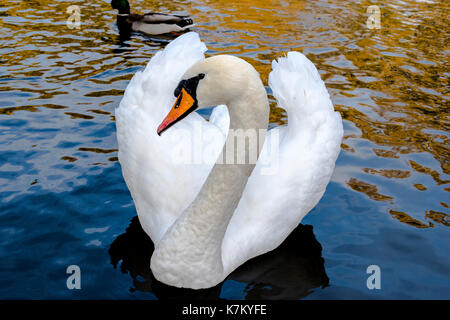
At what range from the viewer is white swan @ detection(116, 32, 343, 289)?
12.5 feet

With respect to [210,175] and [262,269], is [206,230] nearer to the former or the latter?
[210,175]

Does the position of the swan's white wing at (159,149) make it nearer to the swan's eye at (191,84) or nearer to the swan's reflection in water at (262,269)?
the swan's reflection in water at (262,269)

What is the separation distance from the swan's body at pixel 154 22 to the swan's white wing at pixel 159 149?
7.91m

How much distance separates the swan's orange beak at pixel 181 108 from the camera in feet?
11.4

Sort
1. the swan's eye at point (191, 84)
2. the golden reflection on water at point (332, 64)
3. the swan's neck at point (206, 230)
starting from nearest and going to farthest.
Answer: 1. the swan's eye at point (191, 84)
2. the swan's neck at point (206, 230)
3. the golden reflection on water at point (332, 64)

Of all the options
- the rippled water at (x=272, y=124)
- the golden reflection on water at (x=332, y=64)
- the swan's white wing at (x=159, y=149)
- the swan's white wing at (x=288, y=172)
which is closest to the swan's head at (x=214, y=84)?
the swan's white wing at (x=159, y=149)

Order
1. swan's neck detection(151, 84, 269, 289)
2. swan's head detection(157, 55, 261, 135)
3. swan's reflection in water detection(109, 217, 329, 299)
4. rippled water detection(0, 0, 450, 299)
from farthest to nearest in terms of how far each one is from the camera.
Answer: rippled water detection(0, 0, 450, 299) < swan's reflection in water detection(109, 217, 329, 299) < swan's neck detection(151, 84, 269, 289) < swan's head detection(157, 55, 261, 135)

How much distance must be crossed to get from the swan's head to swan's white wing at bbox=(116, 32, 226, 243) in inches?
34.1

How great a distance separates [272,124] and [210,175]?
3935 mm

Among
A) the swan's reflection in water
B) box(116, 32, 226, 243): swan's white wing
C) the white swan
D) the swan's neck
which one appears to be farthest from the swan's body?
the swan's neck

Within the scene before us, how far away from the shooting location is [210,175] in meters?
3.76

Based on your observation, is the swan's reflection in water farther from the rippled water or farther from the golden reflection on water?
the golden reflection on water

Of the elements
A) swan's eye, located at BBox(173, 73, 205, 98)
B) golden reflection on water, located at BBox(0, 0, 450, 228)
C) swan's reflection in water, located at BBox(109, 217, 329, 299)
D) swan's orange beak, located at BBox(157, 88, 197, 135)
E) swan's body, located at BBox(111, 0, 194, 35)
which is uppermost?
swan's eye, located at BBox(173, 73, 205, 98)

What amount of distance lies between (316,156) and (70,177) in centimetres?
277
